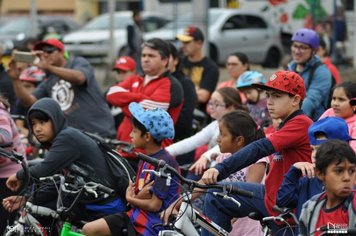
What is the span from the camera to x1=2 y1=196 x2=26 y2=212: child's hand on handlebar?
8422 mm

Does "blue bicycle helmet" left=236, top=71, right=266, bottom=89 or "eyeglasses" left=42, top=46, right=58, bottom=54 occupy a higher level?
"eyeglasses" left=42, top=46, right=58, bottom=54

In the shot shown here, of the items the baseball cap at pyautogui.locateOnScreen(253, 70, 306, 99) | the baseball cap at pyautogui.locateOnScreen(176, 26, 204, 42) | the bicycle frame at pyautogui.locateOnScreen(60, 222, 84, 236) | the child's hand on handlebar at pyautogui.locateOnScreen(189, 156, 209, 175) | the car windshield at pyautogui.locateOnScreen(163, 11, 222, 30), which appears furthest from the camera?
the car windshield at pyautogui.locateOnScreen(163, 11, 222, 30)

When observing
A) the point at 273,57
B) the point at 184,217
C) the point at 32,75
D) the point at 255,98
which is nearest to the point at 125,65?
the point at 32,75

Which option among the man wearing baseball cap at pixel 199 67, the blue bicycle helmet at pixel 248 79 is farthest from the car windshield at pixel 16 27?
the blue bicycle helmet at pixel 248 79

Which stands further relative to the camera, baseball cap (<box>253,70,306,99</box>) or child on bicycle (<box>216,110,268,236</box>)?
child on bicycle (<box>216,110,268,236</box>)

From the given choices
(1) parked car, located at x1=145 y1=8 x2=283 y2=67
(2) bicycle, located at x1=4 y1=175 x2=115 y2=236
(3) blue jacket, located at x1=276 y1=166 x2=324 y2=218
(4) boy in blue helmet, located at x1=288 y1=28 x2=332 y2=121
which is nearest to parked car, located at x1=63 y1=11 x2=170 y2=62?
(1) parked car, located at x1=145 y1=8 x2=283 y2=67

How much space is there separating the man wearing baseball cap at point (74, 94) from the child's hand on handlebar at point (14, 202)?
282cm

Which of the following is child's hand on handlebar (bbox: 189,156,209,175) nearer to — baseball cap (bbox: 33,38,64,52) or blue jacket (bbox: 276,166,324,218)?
blue jacket (bbox: 276,166,324,218)

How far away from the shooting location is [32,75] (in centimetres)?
1370

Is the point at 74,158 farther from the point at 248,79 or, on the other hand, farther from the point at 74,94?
the point at 248,79

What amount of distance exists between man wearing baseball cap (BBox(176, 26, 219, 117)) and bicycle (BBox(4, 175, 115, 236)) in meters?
4.71

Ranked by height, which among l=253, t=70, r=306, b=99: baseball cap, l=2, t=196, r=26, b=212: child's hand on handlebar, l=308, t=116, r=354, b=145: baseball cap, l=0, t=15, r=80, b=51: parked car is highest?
l=253, t=70, r=306, b=99: baseball cap

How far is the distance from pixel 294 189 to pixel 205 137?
9.99 feet

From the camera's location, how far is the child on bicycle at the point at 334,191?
616 cm
